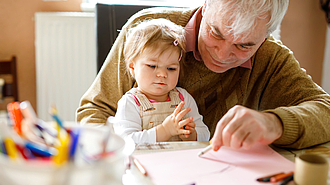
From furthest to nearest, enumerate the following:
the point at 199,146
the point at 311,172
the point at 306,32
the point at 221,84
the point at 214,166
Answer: the point at 306,32
the point at 221,84
the point at 199,146
the point at 214,166
the point at 311,172

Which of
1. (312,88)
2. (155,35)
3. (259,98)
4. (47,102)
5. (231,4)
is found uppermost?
(231,4)

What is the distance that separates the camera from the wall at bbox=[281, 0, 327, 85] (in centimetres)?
242

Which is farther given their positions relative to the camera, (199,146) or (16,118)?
(199,146)

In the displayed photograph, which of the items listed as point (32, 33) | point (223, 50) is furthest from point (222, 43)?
point (32, 33)

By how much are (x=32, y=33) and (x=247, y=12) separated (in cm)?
185

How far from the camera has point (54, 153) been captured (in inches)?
15.8

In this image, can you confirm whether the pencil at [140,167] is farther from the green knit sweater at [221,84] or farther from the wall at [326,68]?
the wall at [326,68]

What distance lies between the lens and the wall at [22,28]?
85.4 inches

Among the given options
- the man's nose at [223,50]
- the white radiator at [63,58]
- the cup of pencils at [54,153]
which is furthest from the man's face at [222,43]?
the white radiator at [63,58]

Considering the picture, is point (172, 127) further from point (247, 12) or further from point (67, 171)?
point (67, 171)

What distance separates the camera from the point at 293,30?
2.46 metres

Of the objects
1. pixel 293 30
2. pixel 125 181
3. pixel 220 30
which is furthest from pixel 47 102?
pixel 293 30

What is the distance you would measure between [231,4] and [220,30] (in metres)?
0.09

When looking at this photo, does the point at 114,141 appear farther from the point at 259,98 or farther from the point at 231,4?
the point at 259,98
